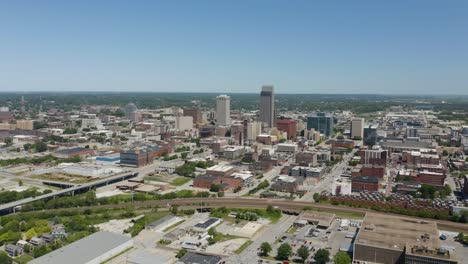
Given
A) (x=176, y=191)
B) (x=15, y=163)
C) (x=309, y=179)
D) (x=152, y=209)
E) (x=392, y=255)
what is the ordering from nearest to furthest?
1. (x=392, y=255)
2. (x=152, y=209)
3. (x=176, y=191)
4. (x=309, y=179)
5. (x=15, y=163)

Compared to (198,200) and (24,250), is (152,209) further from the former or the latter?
(24,250)

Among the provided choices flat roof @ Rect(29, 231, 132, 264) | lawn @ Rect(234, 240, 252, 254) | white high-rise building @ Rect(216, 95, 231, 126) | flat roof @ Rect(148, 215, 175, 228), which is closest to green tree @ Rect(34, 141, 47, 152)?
white high-rise building @ Rect(216, 95, 231, 126)

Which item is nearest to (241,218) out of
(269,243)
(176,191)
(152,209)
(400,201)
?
(269,243)

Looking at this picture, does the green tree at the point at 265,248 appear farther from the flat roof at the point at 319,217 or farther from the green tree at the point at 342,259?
the flat roof at the point at 319,217

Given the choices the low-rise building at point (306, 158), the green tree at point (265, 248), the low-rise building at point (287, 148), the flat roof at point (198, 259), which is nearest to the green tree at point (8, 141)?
the low-rise building at point (287, 148)

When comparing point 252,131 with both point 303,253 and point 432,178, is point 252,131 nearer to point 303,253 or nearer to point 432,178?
point 432,178

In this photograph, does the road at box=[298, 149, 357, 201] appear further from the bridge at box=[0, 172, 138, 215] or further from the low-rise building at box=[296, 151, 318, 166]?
the bridge at box=[0, 172, 138, 215]

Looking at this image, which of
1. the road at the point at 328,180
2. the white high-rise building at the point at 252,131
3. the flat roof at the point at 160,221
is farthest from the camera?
the white high-rise building at the point at 252,131
